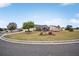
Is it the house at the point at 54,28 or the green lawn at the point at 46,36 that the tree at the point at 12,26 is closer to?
the green lawn at the point at 46,36

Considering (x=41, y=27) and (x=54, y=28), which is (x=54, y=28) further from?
(x=41, y=27)

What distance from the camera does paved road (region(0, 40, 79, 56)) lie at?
8977mm

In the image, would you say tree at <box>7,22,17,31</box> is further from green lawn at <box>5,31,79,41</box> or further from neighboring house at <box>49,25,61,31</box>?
neighboring house at <box>49,25,61,31</box>

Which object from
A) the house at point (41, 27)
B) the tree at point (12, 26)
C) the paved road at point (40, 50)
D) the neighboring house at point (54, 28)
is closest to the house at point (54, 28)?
the neighboring house at point (54, 28)

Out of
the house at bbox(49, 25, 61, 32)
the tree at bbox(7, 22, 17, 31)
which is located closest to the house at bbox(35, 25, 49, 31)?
the house at bbox(49, 25, 61, 32)

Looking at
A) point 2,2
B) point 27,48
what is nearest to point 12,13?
point 2,2

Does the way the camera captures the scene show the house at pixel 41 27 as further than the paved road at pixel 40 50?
Yes

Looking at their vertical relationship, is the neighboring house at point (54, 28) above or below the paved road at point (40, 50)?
above

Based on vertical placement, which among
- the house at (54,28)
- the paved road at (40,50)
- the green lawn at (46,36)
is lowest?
the paved road at (40,50)

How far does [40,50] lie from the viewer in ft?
29.6

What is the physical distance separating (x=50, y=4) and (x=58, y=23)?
0.56 m

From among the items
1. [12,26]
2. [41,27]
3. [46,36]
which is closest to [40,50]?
[46,36]

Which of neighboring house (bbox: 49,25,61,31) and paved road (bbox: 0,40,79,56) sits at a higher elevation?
neighboring house (bbox: 49,25,61,31)

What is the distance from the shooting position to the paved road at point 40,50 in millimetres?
8977
